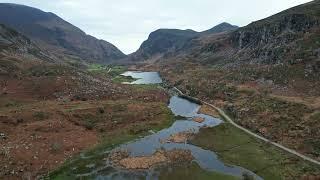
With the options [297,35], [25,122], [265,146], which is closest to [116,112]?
[25,122]

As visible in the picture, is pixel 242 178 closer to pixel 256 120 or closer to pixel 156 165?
pixel 156 165

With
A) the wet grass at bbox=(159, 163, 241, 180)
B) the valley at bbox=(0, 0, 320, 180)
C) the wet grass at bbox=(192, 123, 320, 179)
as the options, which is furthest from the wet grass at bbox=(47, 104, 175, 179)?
the wet grass at bbox=(192, 123, 320, 179)

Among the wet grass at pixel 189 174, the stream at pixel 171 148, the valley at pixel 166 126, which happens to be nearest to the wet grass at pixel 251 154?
the valley at pixel 166 126

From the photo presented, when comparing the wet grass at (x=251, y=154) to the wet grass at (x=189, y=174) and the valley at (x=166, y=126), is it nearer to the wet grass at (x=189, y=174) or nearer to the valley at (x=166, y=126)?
the valley at (x=166, y=126)

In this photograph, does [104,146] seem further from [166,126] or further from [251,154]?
[251,154]

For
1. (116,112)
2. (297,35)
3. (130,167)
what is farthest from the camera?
(297,35)

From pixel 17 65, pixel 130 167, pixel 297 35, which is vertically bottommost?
pixel 130 167
